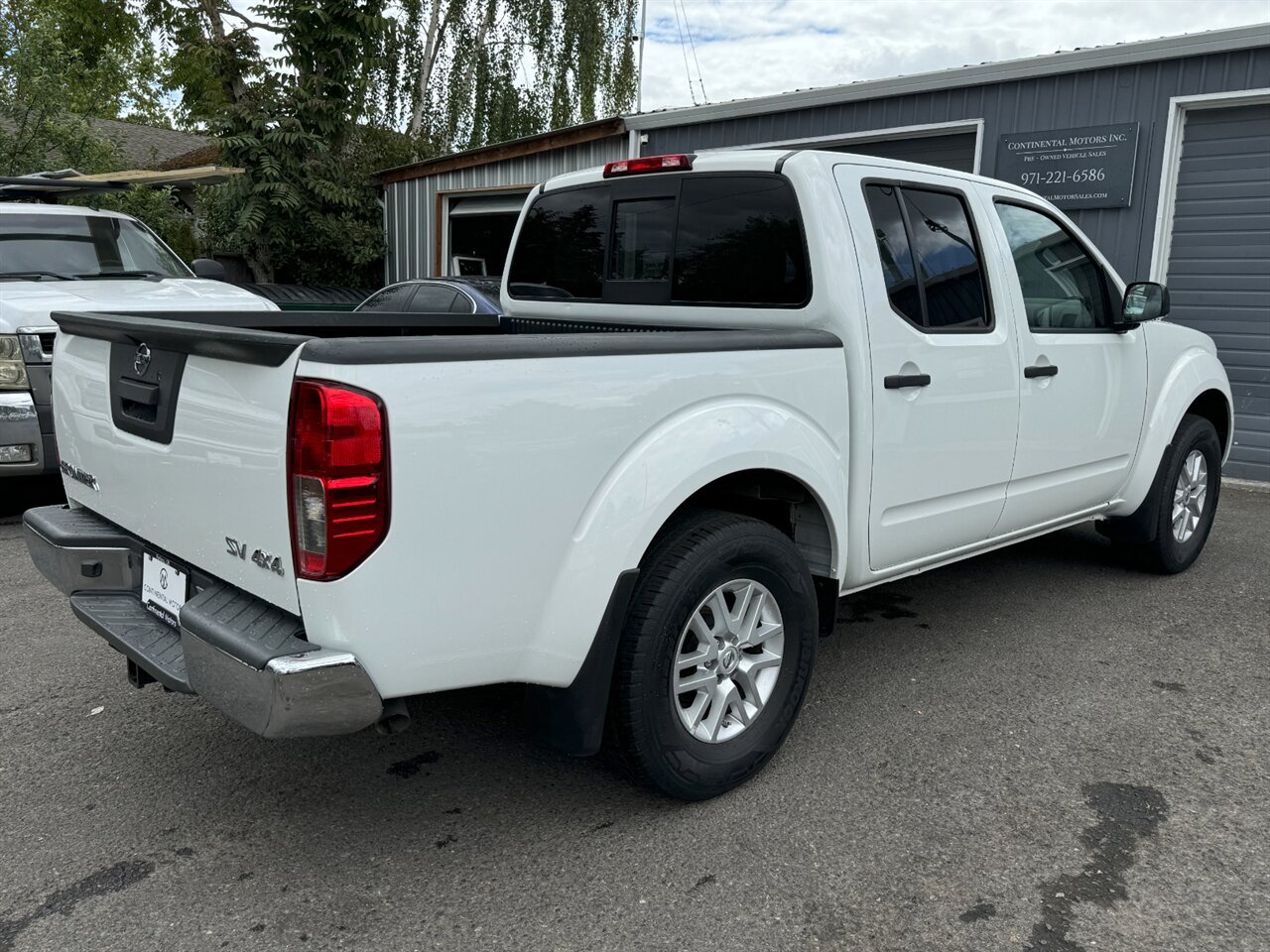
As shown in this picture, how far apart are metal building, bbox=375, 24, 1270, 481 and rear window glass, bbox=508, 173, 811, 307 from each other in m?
6.41

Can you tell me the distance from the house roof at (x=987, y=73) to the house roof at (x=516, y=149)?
59cm

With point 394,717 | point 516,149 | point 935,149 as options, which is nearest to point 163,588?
point 394,717

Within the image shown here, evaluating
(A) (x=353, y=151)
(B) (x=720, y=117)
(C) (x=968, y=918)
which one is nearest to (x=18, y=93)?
(A) (x=353, y=151)

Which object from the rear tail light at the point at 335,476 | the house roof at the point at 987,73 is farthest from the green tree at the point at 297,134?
the rear tail light at the point at 335,476

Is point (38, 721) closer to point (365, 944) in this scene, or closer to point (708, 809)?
point (365, 944)

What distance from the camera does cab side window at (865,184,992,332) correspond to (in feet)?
11.4

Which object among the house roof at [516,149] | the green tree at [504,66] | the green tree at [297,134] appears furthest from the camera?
the green tree at [504,66]

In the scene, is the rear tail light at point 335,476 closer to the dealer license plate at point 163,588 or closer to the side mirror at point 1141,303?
the dealer license plate at point 163,588

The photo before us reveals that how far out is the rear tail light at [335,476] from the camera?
214cm

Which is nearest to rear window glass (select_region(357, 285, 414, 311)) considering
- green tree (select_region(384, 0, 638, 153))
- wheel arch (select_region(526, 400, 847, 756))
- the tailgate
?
the tailgate

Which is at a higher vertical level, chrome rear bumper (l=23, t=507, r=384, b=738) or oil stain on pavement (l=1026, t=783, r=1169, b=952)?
chrome rear bumper (l=23, t=507, r=384, b=738)

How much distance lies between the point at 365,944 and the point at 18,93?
1651 centimetres

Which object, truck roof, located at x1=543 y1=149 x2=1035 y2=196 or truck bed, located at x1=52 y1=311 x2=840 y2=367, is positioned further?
truck roof, located at x1=543 y1=149 x2=1035 y2=196

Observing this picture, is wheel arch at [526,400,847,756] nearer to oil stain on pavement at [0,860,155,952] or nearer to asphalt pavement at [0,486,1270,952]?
asphalt pavement at [0,486,1270,952]
